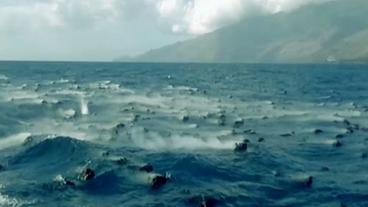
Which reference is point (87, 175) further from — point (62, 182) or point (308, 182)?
point (308, 182)

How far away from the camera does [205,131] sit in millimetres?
73500

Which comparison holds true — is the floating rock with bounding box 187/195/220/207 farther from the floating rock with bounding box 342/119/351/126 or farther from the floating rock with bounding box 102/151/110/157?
the floating rock with bounding box 342/119/351/126

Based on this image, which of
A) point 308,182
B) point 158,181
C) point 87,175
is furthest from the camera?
point 308,182

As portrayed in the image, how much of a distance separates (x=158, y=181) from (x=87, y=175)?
6.26 metres

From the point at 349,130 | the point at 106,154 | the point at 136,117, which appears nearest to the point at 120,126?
the point at 136,117

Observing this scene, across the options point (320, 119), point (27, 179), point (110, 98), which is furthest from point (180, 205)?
point (110, 98)

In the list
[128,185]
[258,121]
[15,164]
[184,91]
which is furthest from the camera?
[184,91]

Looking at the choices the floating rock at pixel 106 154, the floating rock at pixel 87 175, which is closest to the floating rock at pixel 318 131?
the floating rock at pixel 106 154

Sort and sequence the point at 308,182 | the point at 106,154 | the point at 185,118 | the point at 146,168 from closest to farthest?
the point at 308,182 < the point at 146,168 < the point at 106,154 < the point at 185,118

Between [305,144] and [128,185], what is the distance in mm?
27557

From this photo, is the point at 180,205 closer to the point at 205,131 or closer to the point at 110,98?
the point at 205,131

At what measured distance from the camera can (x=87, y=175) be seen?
4794 cm

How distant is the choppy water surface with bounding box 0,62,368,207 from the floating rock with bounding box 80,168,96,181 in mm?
156

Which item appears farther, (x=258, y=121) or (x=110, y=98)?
(x=110, y=98)
